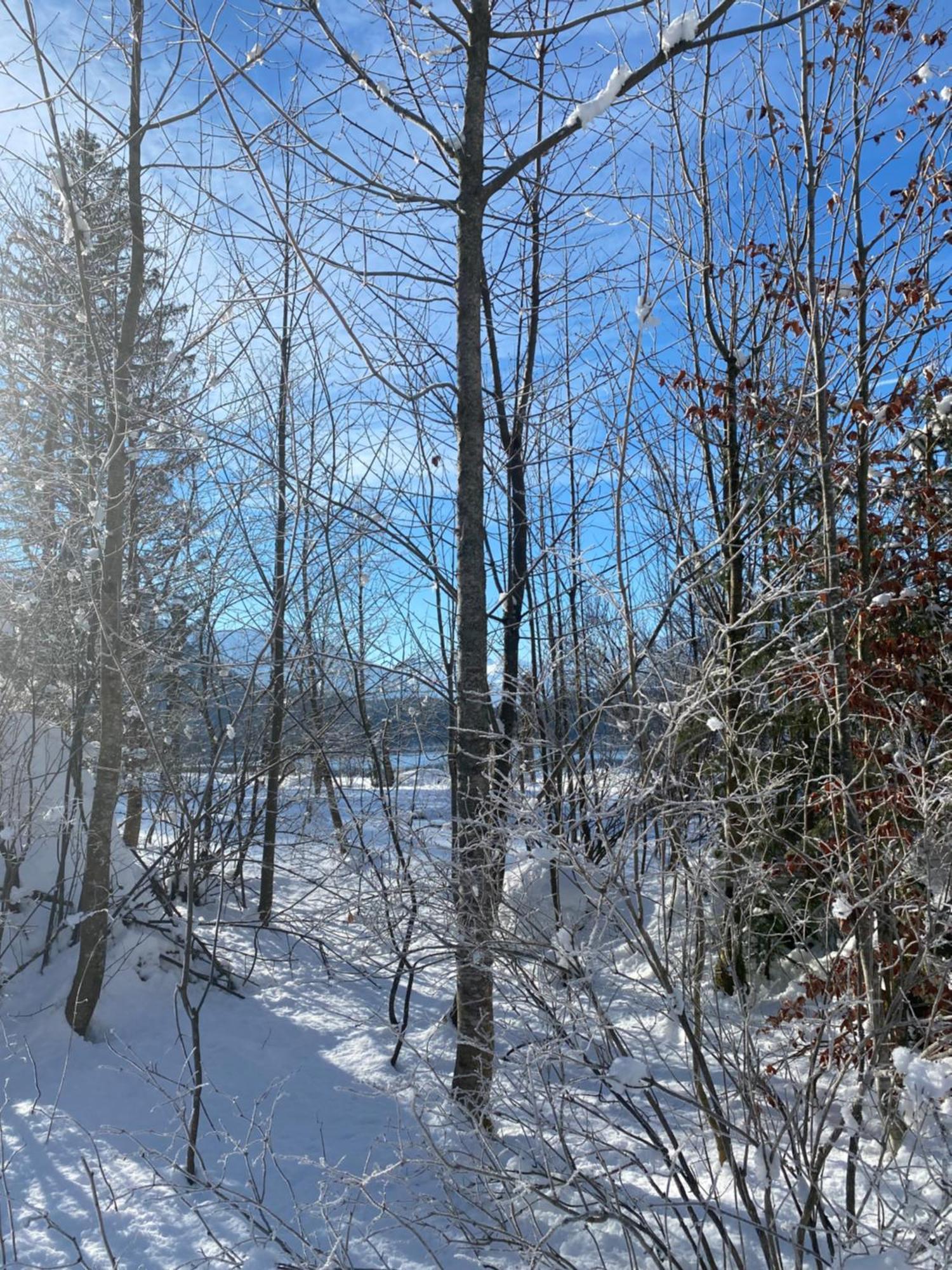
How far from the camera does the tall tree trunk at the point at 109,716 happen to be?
6.08m

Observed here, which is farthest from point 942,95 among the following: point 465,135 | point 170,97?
point 170,97

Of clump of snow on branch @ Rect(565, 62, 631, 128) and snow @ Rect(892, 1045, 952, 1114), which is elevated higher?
clump of snow on branch @ Rect(565, 62, 631, 128)

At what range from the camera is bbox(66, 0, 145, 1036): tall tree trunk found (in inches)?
239

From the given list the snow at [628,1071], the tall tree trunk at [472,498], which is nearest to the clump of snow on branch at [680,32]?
the tall tree trunk at [472,498]

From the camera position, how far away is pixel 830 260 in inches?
181

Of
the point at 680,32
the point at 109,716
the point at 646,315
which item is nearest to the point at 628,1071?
the point at 646,315

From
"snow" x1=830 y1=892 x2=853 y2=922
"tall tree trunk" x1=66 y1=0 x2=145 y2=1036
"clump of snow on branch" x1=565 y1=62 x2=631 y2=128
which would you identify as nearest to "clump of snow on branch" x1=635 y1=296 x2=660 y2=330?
"clump of snow on branch" x1=565 y1=62 x2=631 y2=128

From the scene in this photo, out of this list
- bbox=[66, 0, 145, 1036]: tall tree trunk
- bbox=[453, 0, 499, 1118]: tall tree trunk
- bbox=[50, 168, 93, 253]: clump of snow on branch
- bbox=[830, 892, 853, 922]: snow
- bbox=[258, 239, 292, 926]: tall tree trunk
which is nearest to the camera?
bbox=[830, 892, 853, 922]: snow

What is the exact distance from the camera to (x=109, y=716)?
620 centimetres

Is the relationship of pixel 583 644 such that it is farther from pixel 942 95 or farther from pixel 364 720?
pixel 364 720

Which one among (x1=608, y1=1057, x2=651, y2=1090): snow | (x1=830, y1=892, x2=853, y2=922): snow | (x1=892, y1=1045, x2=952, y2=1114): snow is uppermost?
(x1=830, y1=892, x2=853, y2=922): snow

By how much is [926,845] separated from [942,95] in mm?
4319

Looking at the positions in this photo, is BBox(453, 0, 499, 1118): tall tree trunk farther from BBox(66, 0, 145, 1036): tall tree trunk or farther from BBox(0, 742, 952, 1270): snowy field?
BBox(66, 0, 145, 1036): tall tree trunk

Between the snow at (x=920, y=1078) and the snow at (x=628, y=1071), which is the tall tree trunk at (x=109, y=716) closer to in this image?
the snow at (x=628, y=1071)
